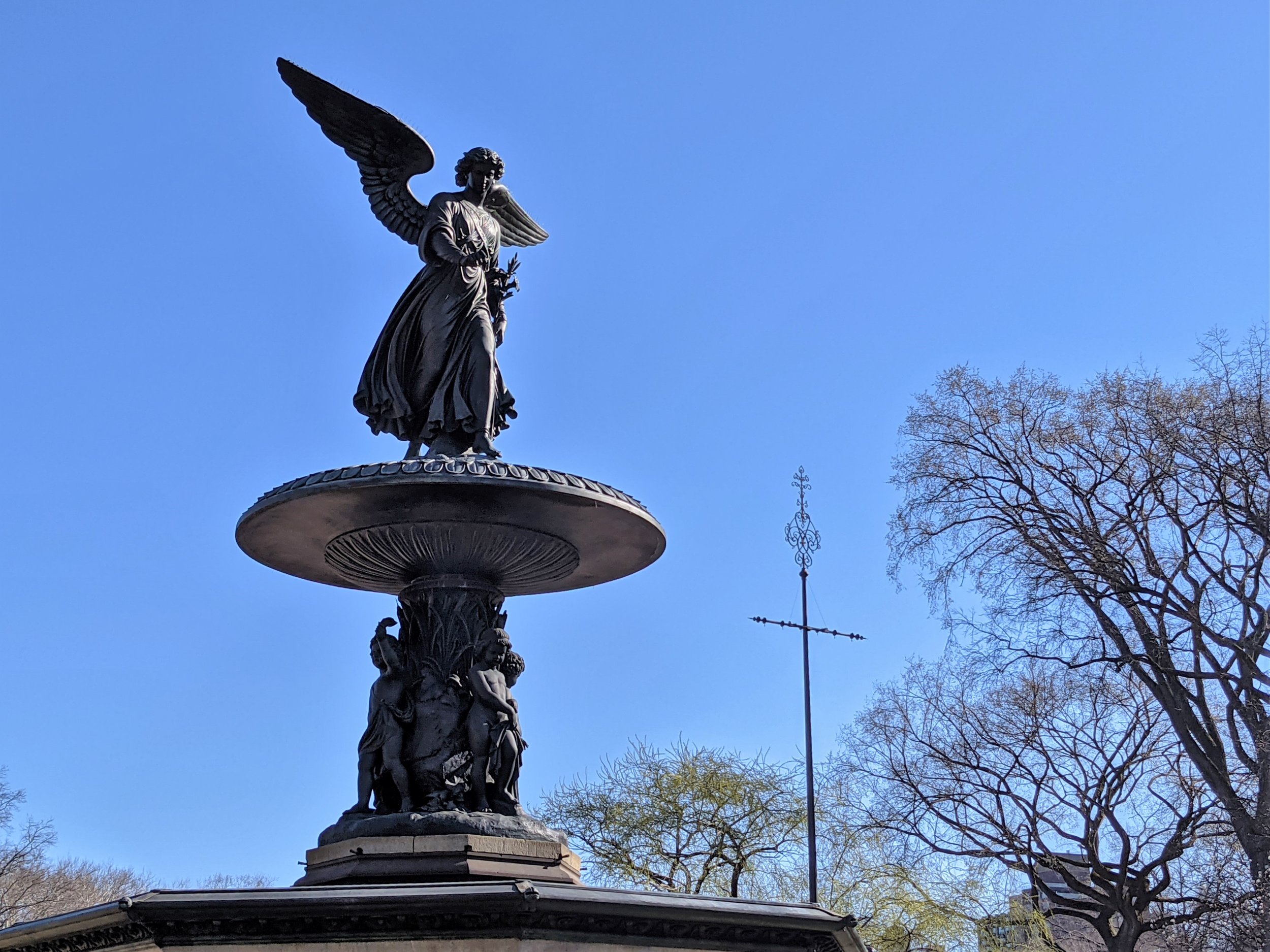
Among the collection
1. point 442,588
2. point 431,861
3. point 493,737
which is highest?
point 442,588

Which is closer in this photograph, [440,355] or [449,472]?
[449,472]

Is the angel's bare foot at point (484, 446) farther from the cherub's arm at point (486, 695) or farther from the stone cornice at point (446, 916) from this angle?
the stone cornice at point (446, 916)

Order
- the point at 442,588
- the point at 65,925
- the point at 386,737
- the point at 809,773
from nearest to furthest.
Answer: the point at 65,925 → the point at 386,737 → the point at 442,588 → the point at 809,773

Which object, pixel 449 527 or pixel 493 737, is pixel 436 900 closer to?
pixel 493 737

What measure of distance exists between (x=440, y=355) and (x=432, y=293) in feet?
1.61

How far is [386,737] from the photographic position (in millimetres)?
9414

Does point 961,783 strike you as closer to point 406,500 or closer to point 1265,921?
point 1265,921

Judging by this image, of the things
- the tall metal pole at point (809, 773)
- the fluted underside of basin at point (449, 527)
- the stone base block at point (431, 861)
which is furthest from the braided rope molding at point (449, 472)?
the tall metal pole at point (809, 773)

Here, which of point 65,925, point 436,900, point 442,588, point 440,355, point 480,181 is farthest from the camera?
point 480,181

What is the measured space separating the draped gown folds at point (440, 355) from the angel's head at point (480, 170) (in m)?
0.33

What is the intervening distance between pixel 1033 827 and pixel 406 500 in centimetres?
1757

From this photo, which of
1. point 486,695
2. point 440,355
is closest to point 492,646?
point 486,695

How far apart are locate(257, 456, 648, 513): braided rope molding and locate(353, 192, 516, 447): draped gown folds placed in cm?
140

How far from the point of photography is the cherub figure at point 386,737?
30.7 feet
